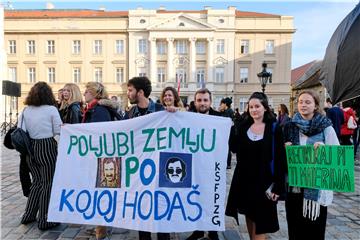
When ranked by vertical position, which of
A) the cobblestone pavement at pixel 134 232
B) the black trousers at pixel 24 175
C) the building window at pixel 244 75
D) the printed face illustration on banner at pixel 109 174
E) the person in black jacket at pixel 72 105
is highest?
the building window at pixel 244 75

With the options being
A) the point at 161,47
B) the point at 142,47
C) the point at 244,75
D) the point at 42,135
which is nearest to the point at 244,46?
the point at 244,75

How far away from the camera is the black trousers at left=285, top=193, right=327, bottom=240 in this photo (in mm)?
3139

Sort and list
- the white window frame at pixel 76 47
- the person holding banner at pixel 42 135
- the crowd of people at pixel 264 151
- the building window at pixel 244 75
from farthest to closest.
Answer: the white window frame at pixel 76 47 < the building window at pixel 244 75 < the person holding banner at pixel 42 135 < the crowd of people at pixel 264 151

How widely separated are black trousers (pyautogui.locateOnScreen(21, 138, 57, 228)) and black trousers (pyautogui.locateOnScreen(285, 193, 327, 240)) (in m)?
3.06

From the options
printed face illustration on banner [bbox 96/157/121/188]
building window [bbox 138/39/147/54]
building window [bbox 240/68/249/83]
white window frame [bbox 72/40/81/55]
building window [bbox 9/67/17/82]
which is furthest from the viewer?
building window [bbox 9/67/17/82]

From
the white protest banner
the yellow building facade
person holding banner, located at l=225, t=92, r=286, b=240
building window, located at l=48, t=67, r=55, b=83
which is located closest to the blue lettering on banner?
the white protest banner

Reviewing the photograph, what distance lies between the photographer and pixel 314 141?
3121 millimetres

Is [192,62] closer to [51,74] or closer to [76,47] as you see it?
[76,47]

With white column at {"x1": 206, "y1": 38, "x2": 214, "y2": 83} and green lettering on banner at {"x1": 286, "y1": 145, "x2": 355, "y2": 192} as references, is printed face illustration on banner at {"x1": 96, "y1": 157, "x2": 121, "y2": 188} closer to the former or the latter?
green lettering on banner at {"x1": 286, "y1": 145, "x2": 355, "y2": 192}

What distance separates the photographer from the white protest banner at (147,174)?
134 inches

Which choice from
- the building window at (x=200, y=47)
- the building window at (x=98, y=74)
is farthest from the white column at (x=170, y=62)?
the building window at (x=98, y=74)

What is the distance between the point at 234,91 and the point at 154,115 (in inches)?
1844

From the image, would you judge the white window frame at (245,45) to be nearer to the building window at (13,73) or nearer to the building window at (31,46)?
the building window at (31,46)

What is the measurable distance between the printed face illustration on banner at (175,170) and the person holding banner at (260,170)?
21.1 inches
